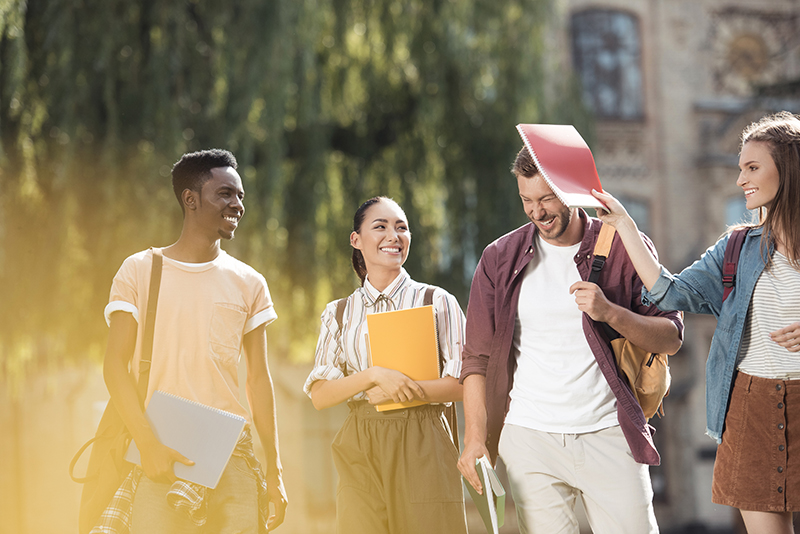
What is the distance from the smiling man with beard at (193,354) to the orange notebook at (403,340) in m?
0.36

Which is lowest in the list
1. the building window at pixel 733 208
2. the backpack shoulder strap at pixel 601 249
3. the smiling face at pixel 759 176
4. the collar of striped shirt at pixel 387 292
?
Answer: the collar of striped shirt at pixel 387 292

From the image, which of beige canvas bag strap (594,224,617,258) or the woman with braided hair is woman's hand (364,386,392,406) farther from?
beige canvas bag strap (594,224,617,258)

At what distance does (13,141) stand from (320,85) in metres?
2.34

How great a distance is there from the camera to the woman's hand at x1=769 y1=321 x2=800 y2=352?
220 cm

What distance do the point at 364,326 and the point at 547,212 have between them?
75 cm

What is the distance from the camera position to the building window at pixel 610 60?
13.1 metres

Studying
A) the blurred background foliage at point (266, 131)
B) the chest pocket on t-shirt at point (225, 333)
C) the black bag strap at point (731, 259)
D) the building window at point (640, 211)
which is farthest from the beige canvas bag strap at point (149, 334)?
the building window at point (640, 211)

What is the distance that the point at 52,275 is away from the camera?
20.0 ft

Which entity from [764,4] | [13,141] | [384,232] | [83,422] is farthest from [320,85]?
[764,4]

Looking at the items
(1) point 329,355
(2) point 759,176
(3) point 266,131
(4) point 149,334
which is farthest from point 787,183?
(3) point 266,131

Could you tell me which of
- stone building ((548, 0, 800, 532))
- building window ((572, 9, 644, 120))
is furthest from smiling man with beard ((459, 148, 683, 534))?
building window ((572, 9, 644, 120))

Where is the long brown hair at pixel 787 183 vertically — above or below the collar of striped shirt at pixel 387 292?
above

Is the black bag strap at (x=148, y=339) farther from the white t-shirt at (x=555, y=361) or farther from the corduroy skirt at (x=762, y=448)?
the corduroy skirt at (x=762, y=448)

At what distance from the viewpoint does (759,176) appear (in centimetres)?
230
